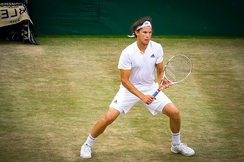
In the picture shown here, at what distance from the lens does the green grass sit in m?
5.41

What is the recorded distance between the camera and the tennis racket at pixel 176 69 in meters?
5.17

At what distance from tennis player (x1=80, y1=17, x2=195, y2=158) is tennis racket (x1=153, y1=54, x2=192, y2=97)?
13 cm

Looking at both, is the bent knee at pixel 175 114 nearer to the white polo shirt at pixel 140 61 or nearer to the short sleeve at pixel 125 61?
the white polo shirt at pixel 140 61

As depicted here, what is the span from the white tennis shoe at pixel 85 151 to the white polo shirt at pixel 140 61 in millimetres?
1136

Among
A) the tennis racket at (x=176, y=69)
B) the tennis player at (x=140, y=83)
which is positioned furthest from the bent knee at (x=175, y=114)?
the tennis racket at (x=176, y=69)

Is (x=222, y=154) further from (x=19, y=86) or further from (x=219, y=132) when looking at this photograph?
(x=19, y=86)

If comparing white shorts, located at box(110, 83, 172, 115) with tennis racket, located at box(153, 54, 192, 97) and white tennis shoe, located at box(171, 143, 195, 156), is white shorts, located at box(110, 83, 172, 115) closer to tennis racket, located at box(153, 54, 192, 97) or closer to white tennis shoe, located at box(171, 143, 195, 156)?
tennis racket, located at box(153, 54, 192, 97)

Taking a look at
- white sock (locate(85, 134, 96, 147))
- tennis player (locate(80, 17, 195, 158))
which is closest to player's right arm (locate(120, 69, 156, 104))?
tennis player (locate(80, 17, 195, 158))

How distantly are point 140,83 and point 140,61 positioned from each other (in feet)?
1.11

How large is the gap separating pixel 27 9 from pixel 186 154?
742cm

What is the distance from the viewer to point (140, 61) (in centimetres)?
501

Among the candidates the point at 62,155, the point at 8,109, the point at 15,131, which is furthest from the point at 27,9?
the point at 62,155

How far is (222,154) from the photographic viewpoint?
17.5 feet

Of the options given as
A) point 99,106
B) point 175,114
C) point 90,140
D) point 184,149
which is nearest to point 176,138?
point 184,149
